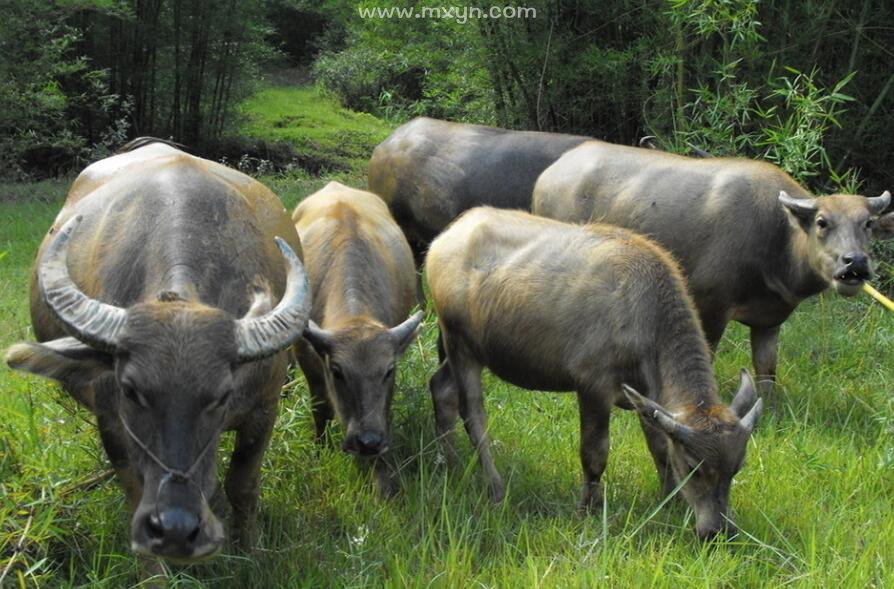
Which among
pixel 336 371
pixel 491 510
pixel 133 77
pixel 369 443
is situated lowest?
pixel 133 77

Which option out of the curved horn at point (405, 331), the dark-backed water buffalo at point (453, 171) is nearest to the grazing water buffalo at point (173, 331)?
the curved horn at point (405, 331)

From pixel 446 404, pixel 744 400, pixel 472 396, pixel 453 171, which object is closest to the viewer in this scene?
pixel 744 400

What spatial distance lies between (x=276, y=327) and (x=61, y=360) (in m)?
0.88

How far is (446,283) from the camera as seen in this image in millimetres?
6488

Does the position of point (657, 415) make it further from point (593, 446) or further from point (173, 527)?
point (173, 527)

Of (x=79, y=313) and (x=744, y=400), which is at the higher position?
(x=79, y=313)

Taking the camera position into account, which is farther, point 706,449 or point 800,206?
point 800,206

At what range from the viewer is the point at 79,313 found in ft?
12.9

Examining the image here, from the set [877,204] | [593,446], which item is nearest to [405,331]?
[593,446]

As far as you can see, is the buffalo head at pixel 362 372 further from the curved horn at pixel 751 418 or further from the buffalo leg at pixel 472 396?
the curved horn at pixel 751 418

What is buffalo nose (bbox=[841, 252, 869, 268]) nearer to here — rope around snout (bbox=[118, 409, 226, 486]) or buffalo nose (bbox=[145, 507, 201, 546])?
rope around snout (bbox=[118, 409, 226, 486])

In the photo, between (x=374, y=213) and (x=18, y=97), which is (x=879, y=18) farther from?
(x=18, y=97)

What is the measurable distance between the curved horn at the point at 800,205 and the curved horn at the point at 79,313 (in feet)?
17.4

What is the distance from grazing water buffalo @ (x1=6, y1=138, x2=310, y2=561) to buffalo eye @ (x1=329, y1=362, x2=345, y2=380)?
25.3 inches
